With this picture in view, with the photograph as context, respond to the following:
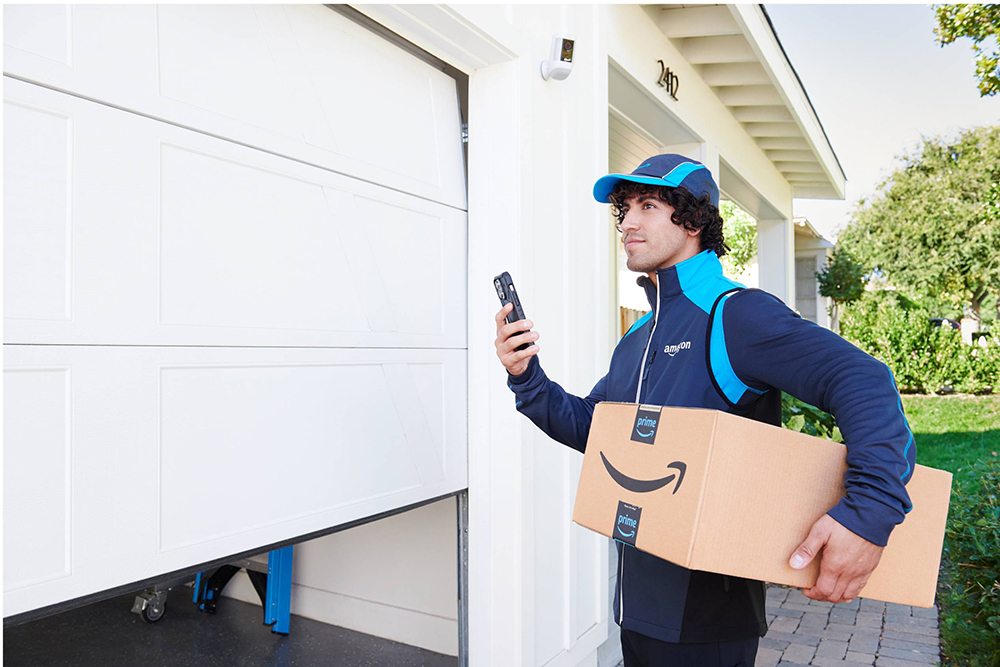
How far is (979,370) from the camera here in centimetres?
1443

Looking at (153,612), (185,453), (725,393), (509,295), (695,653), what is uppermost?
(509,295)

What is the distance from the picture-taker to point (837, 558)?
135cm

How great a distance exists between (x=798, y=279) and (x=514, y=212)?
1427 cm

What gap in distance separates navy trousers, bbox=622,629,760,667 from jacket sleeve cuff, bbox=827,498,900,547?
0.48 metres

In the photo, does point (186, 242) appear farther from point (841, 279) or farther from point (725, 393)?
point (841, 279)

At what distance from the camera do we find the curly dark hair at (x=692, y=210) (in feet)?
6.10

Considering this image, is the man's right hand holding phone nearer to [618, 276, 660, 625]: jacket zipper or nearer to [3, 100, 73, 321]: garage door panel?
[618, 276, 660, 625]: jacket zipper

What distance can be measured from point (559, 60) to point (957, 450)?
27.8 feet

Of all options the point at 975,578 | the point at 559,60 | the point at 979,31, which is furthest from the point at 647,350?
the point at 979,31

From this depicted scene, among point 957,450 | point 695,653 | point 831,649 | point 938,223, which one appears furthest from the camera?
point 938,223

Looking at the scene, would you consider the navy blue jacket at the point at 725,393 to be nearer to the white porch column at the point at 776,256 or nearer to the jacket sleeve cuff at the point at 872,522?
the jacket sleeve cuff at the point at 872,522

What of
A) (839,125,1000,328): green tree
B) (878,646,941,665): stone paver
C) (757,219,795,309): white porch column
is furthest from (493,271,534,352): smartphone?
(839,125,1000,328): green tree

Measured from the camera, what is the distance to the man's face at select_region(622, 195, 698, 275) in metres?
1.88

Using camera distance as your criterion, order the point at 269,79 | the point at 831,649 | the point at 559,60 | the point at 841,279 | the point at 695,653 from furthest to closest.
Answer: the point at 841,279 < the point at 831,649 < the point at 559,60 < the point at 269,79 < the point at 695,653
